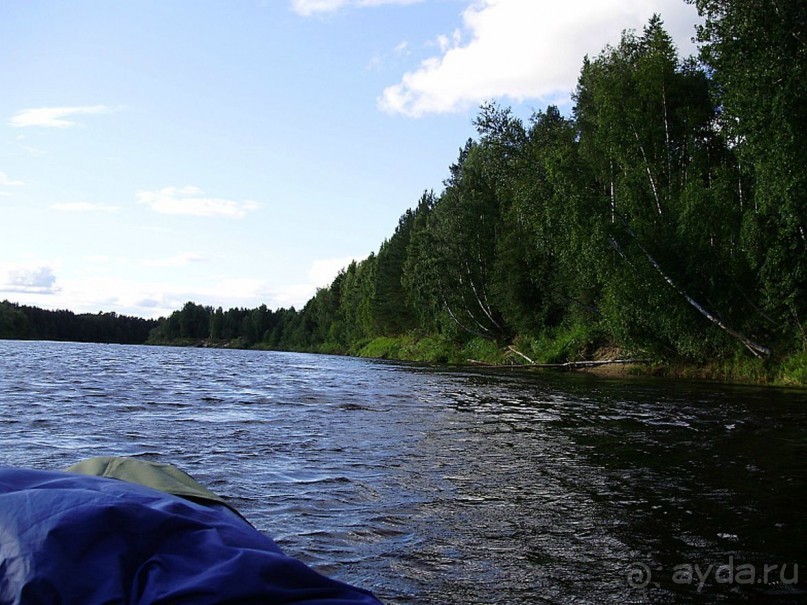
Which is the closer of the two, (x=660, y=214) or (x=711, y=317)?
(x=711, y=317)

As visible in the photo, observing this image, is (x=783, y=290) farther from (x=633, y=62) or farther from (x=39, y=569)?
(x=39, y=569)

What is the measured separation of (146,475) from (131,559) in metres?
1.65

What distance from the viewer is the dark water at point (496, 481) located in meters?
4.82

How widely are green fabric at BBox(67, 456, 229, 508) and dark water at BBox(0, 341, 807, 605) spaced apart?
1259 millimetres

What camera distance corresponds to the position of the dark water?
482 centimetres

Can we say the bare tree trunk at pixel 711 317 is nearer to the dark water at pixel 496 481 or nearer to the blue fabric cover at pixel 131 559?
the dark water at pixel 496 481

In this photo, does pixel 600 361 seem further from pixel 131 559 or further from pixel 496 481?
pixel 131 559

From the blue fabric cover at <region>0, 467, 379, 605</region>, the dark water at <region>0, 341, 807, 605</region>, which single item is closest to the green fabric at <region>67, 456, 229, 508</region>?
the blue fabric cover at <region>0, 467, 379, 605</region>

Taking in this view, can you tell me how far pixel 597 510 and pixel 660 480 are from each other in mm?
1722

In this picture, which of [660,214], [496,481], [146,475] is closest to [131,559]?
[146,475]

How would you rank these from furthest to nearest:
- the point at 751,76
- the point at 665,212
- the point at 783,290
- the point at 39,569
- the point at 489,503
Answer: the point at 665,212
the point at 783,290
the point at 751,76
the point at 489,503
the point at 39,569

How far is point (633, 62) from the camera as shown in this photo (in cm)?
3120

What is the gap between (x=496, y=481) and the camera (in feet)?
25.7

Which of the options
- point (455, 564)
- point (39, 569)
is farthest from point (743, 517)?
point (39, 569)
